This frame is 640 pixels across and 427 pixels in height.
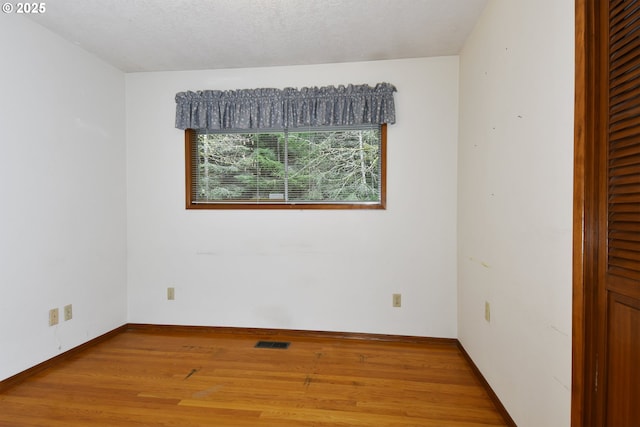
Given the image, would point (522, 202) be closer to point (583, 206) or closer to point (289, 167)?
point (583, 206)

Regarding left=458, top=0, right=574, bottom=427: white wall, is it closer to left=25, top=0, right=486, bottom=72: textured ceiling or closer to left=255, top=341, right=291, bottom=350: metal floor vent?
left=25, top=0, right=486, bottom=72: textured ceiling

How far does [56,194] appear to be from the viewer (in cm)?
243

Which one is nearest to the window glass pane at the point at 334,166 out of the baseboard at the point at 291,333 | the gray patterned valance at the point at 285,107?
the gray patterned valance at the point at 285,107

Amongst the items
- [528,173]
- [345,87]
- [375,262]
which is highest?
[345,87]

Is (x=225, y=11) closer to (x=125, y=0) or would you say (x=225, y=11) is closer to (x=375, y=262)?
(x=125, y=0)

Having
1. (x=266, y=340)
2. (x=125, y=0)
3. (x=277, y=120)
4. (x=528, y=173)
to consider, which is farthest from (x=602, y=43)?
(x=266, y=340)

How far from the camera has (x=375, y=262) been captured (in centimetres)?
285

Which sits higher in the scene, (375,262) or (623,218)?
(623,218)

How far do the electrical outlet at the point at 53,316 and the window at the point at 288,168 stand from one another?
134 cm

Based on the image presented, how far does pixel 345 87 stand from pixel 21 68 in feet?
8.01

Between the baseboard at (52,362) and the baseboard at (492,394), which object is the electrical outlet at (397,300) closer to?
the baseboard at (492,394)

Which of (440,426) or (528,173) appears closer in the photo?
(528,173)

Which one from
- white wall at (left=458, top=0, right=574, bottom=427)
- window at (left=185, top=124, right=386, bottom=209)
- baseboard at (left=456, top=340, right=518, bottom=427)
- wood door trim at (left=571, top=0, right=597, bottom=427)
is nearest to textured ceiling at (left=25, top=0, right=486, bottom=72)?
white wall at (left=458, top=0, right=574, bottom=427)

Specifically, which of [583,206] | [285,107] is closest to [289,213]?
[285,107]
